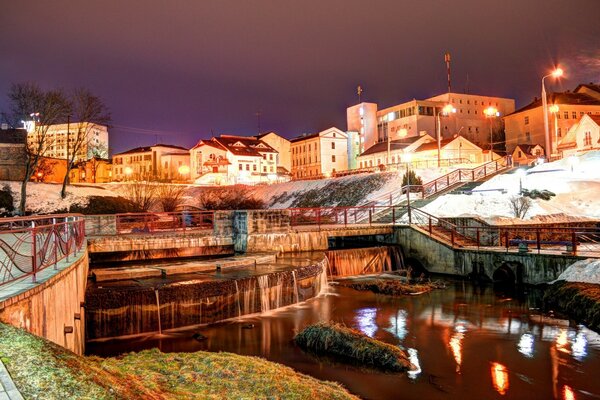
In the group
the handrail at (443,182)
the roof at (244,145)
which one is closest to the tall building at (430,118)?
the roof at (244,145)

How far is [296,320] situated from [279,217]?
9838 mm

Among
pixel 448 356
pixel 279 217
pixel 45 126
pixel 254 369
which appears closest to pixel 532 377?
pixel 448 356

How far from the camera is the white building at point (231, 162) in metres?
83.1

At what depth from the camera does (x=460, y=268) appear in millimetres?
23938

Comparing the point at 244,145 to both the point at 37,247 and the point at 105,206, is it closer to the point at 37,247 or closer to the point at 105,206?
the point at 105,206

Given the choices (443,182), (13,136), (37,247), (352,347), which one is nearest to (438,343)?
(352,347)

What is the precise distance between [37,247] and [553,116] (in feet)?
265

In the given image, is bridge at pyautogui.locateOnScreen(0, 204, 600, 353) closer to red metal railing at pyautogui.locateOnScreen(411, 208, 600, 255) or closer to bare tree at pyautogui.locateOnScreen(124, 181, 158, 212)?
red metal railing at pyautogui.locateOnScreen(411, 208, 600, 255)

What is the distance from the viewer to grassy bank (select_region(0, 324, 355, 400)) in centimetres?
462

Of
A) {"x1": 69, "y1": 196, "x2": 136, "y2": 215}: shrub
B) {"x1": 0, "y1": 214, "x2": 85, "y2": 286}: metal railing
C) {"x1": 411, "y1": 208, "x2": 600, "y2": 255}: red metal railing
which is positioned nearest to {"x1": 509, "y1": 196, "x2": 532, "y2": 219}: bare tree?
{"x1": 411, "y1": 208, "x2": 600, "y2": 255}: red metal railing

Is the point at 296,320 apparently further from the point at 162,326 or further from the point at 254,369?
the point at 254,369

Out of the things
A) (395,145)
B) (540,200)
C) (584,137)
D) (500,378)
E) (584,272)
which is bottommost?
(500,378)

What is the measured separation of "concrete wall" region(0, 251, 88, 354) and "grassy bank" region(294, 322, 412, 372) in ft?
18.0

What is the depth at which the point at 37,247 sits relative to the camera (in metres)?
11.6
